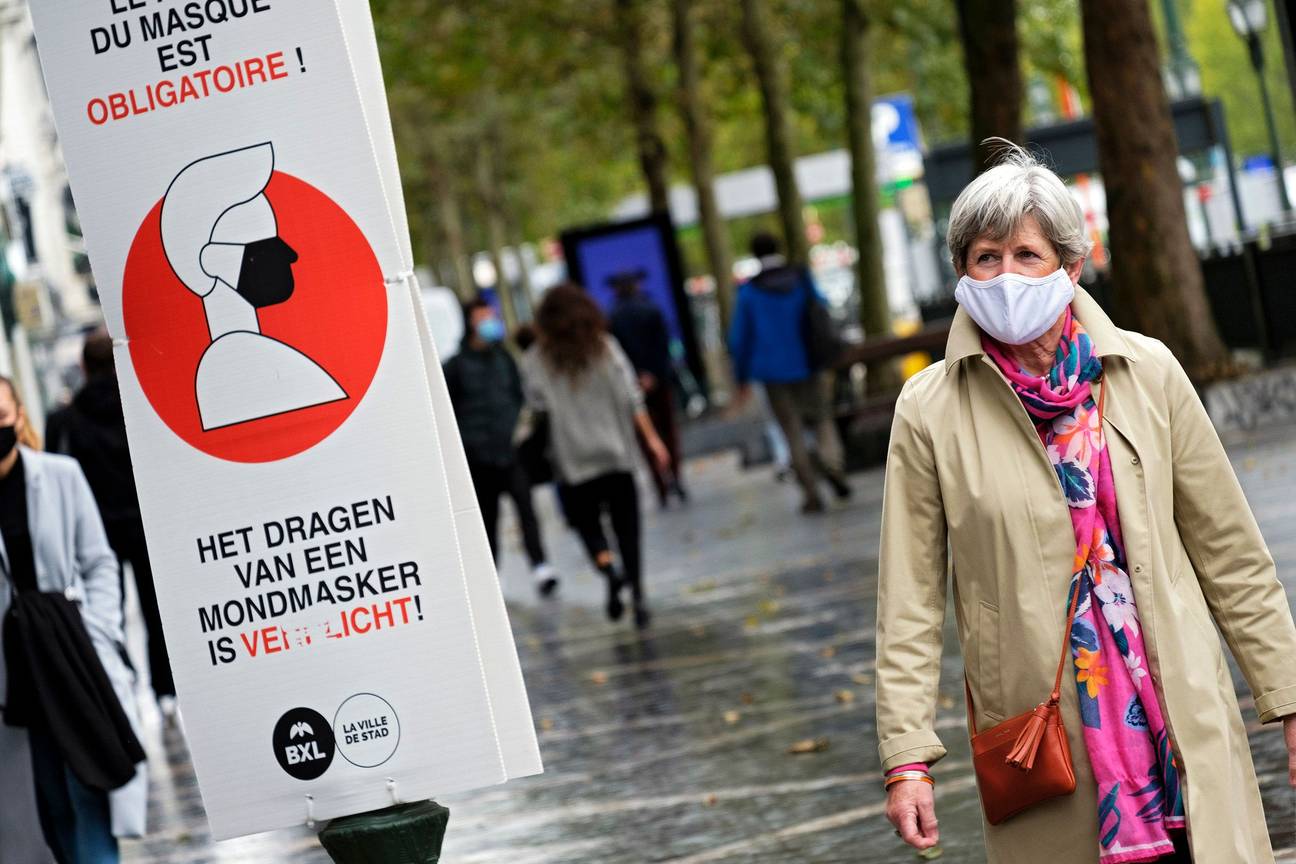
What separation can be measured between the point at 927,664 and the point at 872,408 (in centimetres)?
1478

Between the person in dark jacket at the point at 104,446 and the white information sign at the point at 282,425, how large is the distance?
6.19 m

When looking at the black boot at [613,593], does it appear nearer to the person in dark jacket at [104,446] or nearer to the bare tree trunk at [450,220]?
the person in dark jacket at [104,446]

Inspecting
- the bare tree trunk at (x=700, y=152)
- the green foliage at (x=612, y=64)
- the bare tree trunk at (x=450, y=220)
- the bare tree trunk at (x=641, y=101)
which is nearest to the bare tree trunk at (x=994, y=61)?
the green foliage at (x=612, y=64)

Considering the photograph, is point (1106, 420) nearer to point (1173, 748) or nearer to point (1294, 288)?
point (1173, 748)

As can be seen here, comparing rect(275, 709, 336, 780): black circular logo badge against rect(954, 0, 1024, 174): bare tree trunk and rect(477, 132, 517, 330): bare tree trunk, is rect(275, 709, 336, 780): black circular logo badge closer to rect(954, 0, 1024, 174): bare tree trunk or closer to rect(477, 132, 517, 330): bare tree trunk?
rect(954, 0, 1024, 174): bare tree trunk

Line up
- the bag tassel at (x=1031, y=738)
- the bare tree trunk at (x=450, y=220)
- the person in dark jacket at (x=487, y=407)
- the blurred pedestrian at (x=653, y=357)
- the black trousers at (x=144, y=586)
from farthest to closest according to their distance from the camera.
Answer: the bare tree trunk at (x=450, y=220) < the blurred pedestrian at (x=653, y=357) < the person in dark jacket at (x=487, y=407) < the black trousers at (x=144, y=586) < the bag tassel at (x=1031, y=738)

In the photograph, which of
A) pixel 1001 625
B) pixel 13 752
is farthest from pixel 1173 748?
pixel 13 752

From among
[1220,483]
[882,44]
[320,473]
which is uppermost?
[882,44]

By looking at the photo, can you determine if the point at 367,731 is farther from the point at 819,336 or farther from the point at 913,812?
the point at 819,336

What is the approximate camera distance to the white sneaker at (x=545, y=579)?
14.4 meters

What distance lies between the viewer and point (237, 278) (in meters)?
4.19

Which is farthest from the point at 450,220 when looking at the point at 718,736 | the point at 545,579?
the point at 718,736

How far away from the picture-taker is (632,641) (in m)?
11.5

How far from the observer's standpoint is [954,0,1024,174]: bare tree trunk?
50.1ft
